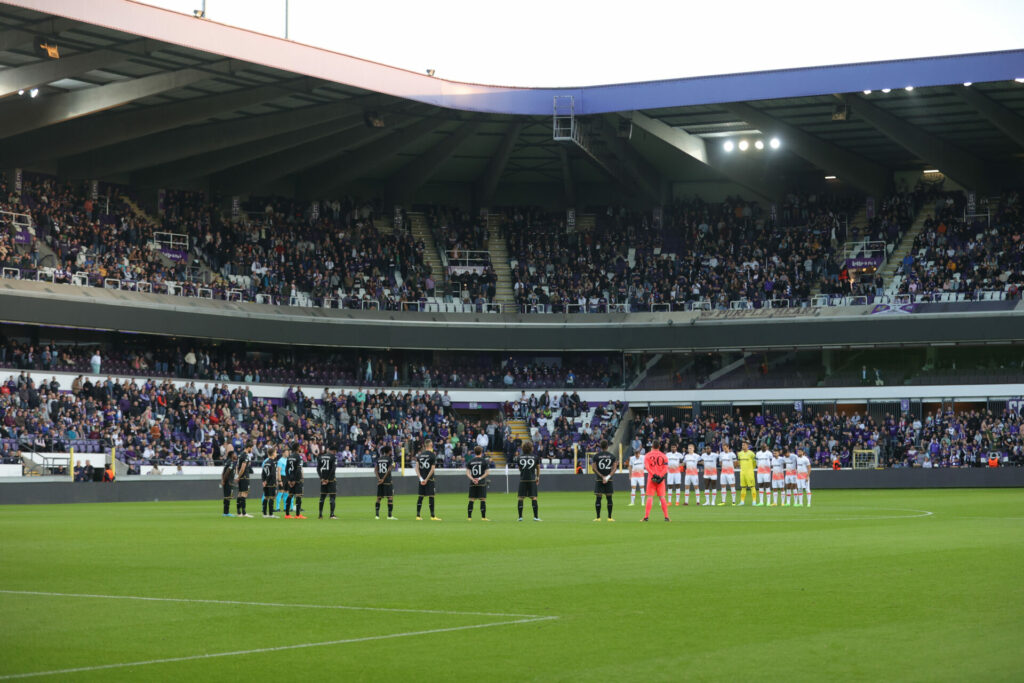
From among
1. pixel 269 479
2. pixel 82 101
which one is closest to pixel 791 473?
pixel 269 479

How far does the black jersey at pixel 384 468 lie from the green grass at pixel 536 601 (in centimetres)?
449

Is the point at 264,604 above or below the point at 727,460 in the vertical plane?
below

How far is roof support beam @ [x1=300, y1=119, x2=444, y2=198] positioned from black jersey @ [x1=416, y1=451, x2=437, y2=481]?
37.8 meters

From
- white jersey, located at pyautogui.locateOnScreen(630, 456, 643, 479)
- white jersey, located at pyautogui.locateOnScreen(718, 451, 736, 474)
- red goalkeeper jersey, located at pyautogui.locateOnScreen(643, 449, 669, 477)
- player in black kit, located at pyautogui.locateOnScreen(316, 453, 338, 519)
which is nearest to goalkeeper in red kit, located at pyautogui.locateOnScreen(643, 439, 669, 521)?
red goalkeeper jersey, located at pyautogui.locateOnScreen(643, 449, 669, 477)

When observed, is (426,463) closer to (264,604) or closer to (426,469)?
(426,469)

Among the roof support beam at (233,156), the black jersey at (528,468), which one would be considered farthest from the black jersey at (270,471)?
the roof support beam at (233,156)

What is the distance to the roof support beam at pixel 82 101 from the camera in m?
52.2

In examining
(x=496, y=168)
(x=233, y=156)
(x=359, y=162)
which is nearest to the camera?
(x=233, y=156)

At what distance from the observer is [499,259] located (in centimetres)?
7594

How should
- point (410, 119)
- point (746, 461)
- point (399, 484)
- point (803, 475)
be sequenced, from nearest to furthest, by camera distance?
point (803, 475) → point (746, 461) → point (399, 484) → point (410, 119)

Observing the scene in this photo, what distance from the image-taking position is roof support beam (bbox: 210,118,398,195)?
218 feet

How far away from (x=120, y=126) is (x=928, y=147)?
39.8m

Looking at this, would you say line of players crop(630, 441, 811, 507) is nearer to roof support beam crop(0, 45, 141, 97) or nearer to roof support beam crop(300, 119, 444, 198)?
roof support beam crop(0, 45, 141, 97)

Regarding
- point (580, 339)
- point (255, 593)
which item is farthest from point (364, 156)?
point (255, 593)
